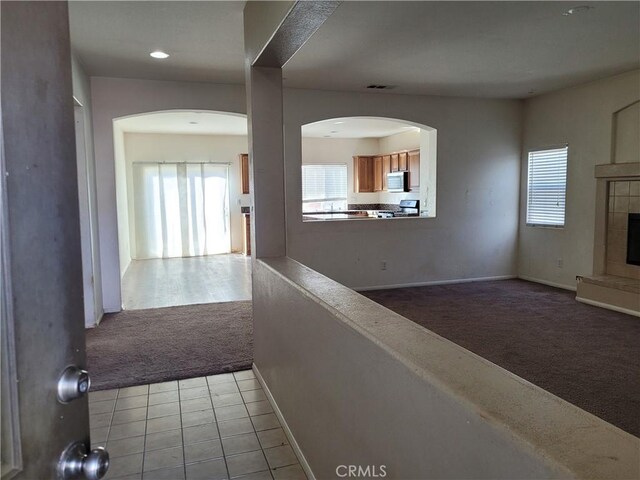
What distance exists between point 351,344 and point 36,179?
1.15m

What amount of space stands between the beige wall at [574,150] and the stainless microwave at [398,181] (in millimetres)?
2559

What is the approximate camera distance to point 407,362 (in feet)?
4.00

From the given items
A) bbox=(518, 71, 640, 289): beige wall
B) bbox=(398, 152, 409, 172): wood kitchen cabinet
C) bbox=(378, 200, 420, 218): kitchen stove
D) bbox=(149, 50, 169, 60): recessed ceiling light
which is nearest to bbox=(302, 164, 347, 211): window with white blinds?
bbox=(398, 152, 409, 172): wood kitchen cabinet

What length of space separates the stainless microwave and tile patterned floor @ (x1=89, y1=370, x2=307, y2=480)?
6302 mm

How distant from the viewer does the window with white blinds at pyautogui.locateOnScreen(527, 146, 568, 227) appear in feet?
20.0

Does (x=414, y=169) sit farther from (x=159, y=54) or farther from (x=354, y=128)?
(x=159, y=54)

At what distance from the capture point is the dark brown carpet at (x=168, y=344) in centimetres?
347

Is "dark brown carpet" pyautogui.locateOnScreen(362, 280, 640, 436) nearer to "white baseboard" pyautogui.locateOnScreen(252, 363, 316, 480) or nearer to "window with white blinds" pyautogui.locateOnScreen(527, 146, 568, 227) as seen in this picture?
"window with white blinds" pyautogui.locateOnScreen(527, 146, 568, 227)

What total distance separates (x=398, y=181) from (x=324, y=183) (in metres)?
1.97

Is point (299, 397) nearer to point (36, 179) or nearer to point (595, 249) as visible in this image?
point (36, 179)

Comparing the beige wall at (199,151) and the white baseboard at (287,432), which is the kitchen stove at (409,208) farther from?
the white baseboard at (287,432)

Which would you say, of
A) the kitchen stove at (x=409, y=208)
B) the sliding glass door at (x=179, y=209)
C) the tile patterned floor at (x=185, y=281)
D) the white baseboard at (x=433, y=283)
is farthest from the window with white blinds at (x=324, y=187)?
the white baseboard at (x=433, y=283)

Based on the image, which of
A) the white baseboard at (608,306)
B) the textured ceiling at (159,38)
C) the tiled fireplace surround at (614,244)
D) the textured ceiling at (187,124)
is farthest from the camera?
the textured ceiling at (187,124)

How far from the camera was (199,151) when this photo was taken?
9578 mm
